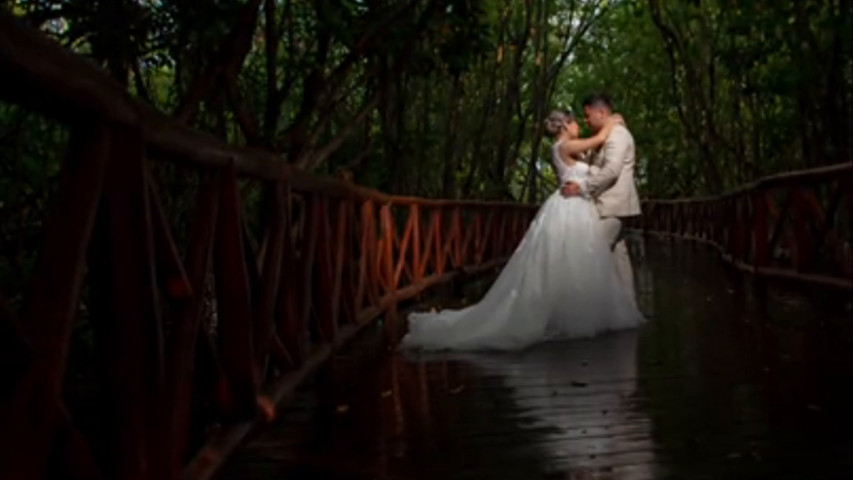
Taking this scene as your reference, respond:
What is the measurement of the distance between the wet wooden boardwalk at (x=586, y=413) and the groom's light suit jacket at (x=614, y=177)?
101cm

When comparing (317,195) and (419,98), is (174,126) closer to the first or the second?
(317,195)

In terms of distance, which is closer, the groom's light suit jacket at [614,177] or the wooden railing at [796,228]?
the groom's light suit jacket at [614,177]

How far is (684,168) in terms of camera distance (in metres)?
38.8

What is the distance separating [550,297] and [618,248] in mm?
1079

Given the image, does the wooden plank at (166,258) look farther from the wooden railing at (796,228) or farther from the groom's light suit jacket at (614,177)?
the wooden railing at (796,228)

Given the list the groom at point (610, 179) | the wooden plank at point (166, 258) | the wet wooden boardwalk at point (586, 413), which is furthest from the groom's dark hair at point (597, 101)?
the wooden plank at point (166, 258)

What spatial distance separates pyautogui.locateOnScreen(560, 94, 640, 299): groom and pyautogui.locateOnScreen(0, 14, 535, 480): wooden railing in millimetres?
3350

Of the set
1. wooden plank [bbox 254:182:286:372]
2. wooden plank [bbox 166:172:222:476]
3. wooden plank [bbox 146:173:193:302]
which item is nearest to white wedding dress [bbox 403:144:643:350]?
wooden plank [bbox 254:182:286:372]

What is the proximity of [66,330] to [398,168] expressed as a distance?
11.0 m

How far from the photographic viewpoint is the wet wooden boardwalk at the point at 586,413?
3.71 metres

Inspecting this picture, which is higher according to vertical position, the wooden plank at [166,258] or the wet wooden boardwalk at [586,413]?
the wooden plank at [166,258]

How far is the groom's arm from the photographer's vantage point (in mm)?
7824

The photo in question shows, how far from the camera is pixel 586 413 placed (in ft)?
15.3

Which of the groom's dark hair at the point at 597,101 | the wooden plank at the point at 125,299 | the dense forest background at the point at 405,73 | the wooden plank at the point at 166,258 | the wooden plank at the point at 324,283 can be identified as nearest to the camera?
the wooden plank at the point at 125,299
